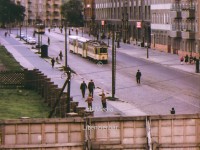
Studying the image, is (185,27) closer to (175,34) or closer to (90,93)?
(175,34)

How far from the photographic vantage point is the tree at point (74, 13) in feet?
604

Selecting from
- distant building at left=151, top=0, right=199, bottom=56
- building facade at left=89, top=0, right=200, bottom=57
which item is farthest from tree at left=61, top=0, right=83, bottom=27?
distant building at left=151, top=0, right=199, bottom=56

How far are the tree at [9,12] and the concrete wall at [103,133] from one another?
166 meters

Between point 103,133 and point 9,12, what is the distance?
548 feet

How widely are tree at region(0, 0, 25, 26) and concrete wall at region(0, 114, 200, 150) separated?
544 feet

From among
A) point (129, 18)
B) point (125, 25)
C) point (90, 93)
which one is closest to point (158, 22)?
point (125, 25)

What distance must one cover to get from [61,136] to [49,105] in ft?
64.6

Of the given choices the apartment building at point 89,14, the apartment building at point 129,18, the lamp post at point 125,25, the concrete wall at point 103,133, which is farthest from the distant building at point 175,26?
the concrete wall at point 103,133

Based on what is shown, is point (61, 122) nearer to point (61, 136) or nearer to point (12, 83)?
point (61, 136)

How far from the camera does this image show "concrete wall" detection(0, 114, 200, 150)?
62.8 ft

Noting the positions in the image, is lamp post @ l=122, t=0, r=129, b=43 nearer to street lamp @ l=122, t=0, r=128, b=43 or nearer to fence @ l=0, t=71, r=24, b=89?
street lamp @ l=122, t=0, r=128, b=43

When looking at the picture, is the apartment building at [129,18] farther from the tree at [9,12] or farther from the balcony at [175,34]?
the tree at [9,12]

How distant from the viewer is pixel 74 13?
606ft

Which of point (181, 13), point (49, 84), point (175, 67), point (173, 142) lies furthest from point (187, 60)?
point (173, 142)
